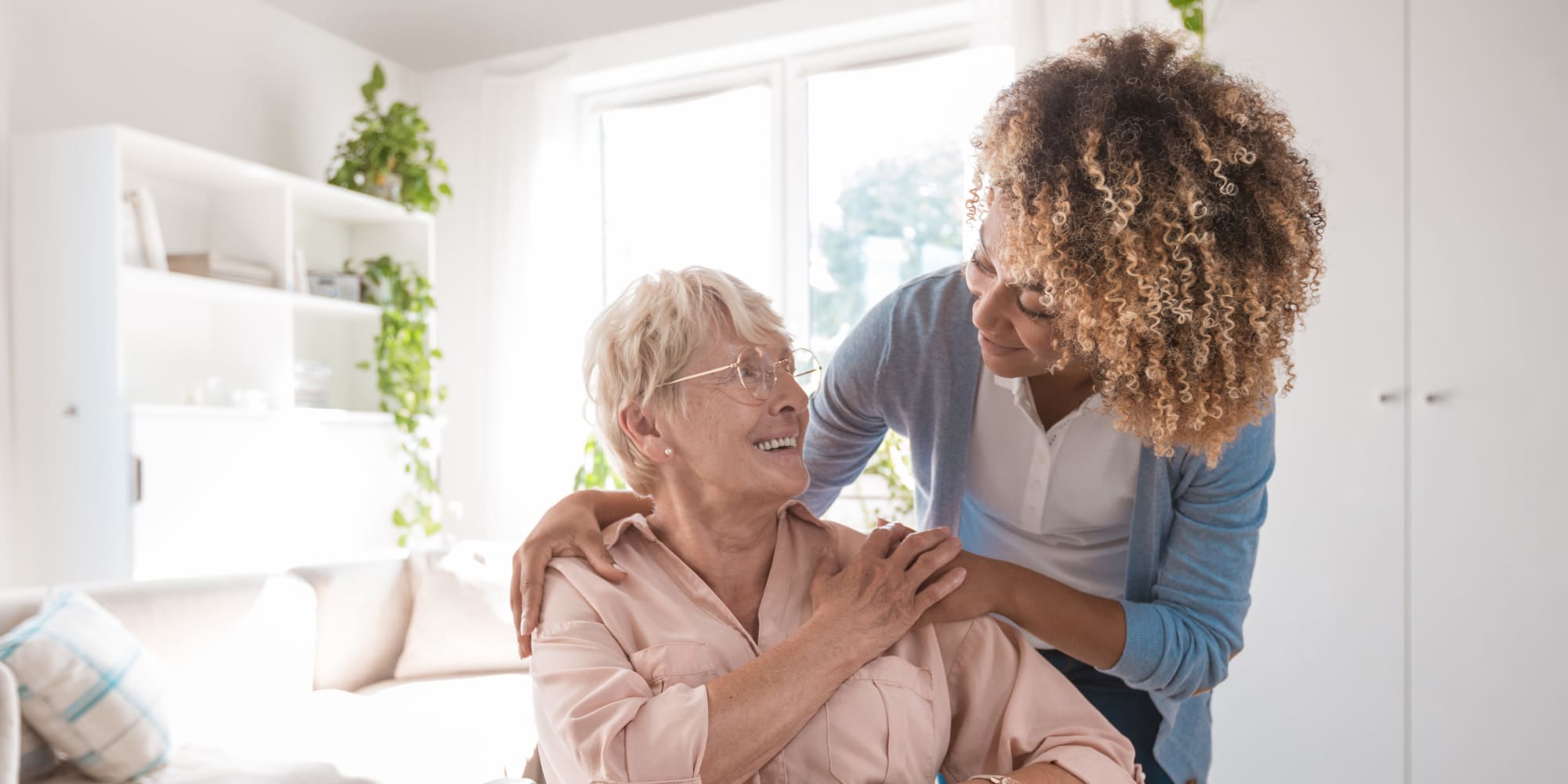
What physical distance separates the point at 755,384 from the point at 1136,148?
55cm

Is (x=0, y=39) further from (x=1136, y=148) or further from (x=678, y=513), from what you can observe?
(x=1136, y=148)

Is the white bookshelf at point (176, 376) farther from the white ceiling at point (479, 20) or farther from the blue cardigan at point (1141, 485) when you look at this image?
the blue cardigan at point (1141, 485)

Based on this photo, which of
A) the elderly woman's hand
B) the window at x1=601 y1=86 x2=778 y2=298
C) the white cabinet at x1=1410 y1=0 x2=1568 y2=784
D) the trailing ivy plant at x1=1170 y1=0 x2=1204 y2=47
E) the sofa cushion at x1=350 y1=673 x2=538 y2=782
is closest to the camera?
the elderly woman's hand

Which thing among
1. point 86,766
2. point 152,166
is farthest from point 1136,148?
point 152,166

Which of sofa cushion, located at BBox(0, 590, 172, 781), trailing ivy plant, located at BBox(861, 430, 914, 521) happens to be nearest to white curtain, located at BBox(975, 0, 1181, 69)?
trailing ivy plant, located at BBox(861, 430, 914, 521)

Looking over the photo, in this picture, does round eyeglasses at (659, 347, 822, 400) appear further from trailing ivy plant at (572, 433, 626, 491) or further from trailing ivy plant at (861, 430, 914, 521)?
trailing ivy plant at (572, 433, 626, 491)

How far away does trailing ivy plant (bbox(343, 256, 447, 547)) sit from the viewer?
4.70m

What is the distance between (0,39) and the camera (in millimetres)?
3629

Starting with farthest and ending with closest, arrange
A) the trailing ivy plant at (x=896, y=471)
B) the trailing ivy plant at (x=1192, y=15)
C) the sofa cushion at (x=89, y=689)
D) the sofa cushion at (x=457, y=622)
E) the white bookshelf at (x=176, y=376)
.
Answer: the trailing ivy plant at (x=896, y=471) → the white bookshelf at (x=176, y=376) → the trailing ivy plant at (x=1192, y=15) → the sofa cushion at (x=457, y=622) → the sofa cushion at (x=89, y=689)

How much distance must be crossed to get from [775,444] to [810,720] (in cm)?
36

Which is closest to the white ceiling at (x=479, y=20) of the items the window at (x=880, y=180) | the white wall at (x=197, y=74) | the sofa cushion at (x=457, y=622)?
the white wall at (x=197, y=74)

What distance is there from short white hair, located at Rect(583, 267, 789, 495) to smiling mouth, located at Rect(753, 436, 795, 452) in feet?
0.39

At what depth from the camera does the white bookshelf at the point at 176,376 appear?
3.58m

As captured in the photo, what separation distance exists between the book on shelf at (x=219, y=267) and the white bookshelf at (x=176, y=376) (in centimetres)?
6
